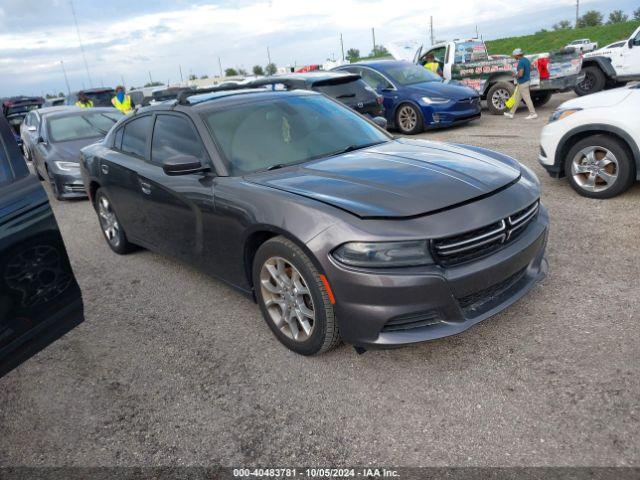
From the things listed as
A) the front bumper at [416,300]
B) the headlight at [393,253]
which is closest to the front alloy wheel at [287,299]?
the front bumper at [416,300]

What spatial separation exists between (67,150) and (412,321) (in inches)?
312

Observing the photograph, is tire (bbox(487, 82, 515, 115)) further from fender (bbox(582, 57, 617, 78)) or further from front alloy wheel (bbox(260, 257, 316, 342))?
front alloy wheel (bbox(260, 257, 316, 342))

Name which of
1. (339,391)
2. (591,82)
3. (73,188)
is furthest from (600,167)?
(591,82)

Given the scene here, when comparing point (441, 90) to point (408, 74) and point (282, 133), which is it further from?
point (282, 133)

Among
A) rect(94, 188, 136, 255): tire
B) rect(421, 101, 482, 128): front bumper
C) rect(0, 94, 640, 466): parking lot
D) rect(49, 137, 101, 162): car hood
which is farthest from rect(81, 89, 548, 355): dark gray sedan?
rect(421, 101, 482, 128): front bumper

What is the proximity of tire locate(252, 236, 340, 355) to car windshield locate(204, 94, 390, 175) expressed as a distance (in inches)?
29.9

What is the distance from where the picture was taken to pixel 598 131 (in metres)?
5.51

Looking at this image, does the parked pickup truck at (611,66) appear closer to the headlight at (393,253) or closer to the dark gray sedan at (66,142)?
the dark gray sedan at (66,142)

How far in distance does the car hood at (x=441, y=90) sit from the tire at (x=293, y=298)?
381 inches

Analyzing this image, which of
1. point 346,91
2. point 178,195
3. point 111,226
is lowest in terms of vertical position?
point 111,226

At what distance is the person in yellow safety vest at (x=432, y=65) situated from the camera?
14341 mm

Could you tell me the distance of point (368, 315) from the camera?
2723 mm

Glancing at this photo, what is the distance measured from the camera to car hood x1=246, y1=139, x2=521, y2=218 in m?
2.81

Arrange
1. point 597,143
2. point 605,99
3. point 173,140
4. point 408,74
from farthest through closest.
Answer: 1. point 408,74
2. point 605,99
3. point 597,143
4. point 173,140
